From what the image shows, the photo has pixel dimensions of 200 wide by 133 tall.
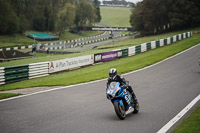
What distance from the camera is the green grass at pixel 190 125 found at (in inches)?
348

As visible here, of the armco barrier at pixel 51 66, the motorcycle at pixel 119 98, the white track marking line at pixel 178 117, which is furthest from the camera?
the armco barrier at pixel 51 66

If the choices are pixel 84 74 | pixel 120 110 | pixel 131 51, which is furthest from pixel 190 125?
pixel 131 51

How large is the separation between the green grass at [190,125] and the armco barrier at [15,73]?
15454mm

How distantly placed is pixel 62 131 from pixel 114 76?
8.82ft

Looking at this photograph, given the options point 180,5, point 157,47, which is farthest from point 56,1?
point 157,47

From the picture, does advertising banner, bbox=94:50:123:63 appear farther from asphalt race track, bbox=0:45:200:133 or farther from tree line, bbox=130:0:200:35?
tree line, bbox=130:0:200:35

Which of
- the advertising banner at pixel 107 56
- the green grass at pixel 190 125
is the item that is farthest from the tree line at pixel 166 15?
the green grass at pixel 190 125

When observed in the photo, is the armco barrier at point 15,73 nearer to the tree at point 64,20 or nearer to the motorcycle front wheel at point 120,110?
the motorcycle front wheel at point 120,110

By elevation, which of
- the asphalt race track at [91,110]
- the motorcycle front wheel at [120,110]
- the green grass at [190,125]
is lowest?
the asphalt race track at [91,110]

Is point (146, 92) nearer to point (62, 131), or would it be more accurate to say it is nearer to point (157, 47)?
point (62, 131)

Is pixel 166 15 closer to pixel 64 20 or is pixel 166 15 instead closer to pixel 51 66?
pixel 64 20

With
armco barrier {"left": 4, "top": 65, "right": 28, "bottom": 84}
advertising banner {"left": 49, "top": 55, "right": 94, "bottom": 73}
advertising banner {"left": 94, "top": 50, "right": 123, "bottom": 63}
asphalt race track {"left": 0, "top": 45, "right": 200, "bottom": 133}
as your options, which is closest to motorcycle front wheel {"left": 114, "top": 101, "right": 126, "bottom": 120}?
asphalt race track {"left": 0, "top": 45, "right": 200, "bottom": 133}

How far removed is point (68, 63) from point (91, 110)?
17.5 m

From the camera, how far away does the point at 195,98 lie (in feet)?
45.9
